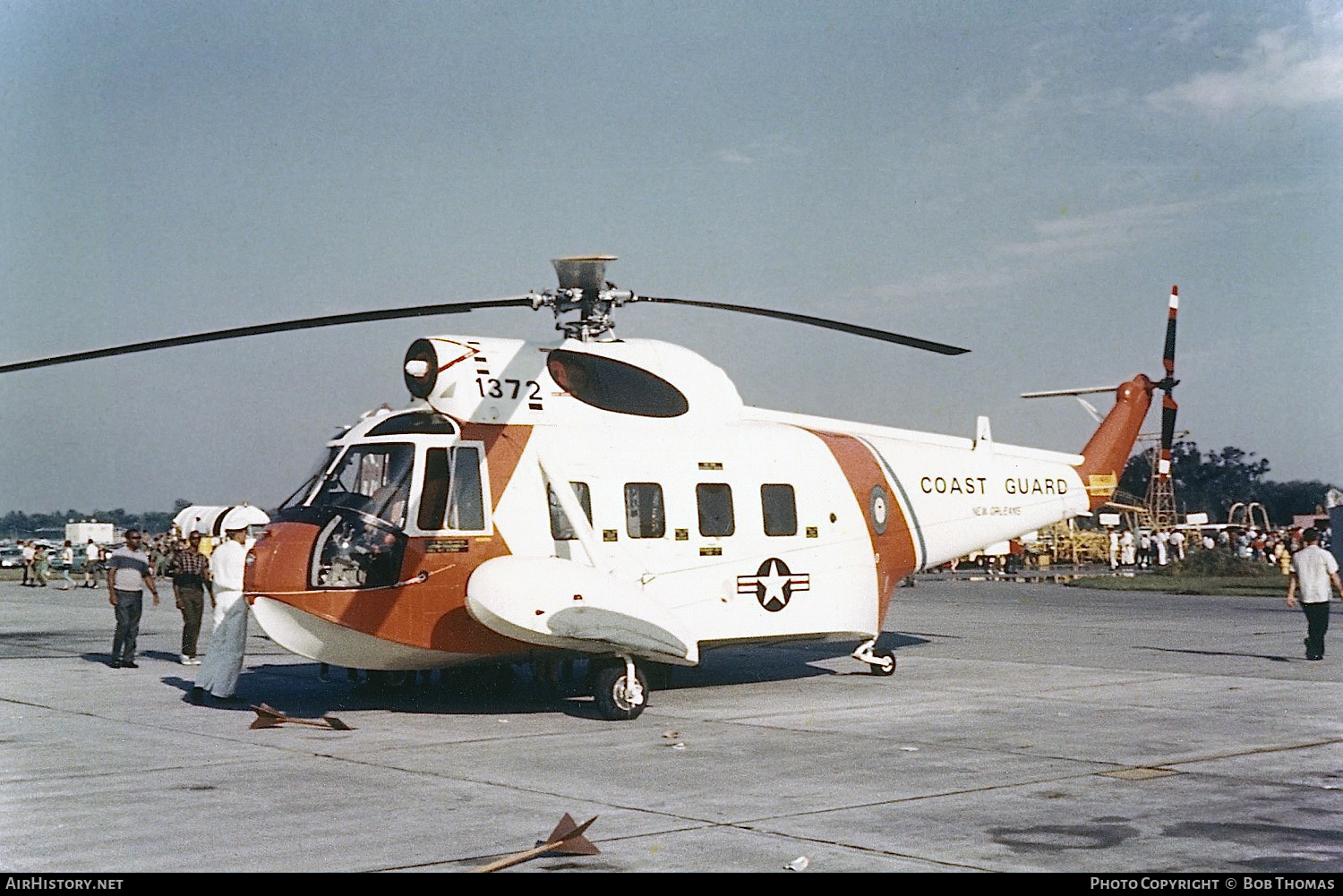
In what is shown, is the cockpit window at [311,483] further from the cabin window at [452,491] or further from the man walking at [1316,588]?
the man walking at [1316,588]

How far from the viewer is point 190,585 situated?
18078 millimetres

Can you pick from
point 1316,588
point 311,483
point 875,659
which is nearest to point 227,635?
point 311,483

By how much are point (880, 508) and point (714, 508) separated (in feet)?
8.45

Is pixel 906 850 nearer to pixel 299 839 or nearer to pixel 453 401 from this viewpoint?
pixel 299 839

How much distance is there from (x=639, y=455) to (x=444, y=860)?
24.2ft

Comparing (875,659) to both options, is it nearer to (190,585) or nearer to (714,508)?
(714,508)

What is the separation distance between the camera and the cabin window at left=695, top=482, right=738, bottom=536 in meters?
14.5

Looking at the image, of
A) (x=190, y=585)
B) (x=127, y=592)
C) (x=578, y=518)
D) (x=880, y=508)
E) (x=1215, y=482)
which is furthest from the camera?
(x=1215, y=482)

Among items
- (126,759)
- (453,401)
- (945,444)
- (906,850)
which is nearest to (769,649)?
(945,444)

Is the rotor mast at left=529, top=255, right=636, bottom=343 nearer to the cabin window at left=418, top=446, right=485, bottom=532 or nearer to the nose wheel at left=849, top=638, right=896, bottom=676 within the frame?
the cabin window at left=418, top=446, right=485, bottom=532

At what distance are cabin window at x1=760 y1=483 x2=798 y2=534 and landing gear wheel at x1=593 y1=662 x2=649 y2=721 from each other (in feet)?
9.15

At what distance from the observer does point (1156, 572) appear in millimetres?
44906

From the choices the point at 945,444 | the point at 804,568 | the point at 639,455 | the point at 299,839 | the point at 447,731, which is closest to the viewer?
the point at 299,839

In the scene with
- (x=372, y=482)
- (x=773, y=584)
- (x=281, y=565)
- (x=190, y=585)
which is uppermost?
(x=372, y=482)
